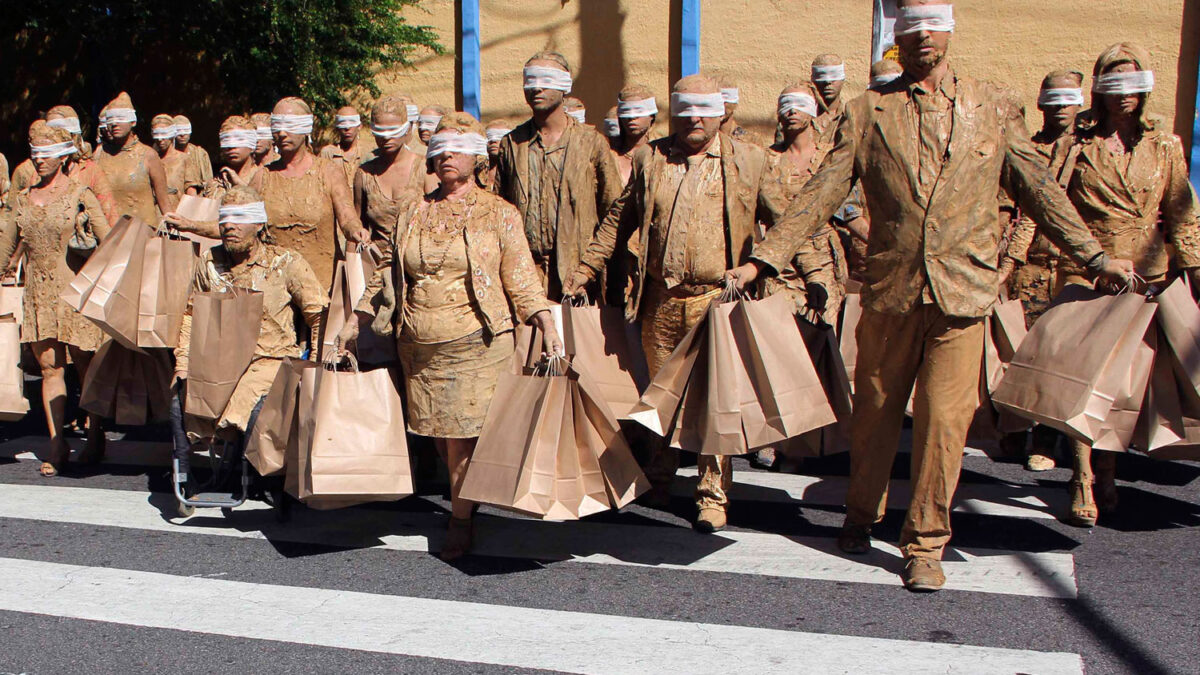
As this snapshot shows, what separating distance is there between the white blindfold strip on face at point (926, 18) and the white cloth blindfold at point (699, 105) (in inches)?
45.9

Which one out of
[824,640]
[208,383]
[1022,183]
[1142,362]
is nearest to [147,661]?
[208,383]

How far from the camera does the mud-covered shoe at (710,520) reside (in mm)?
5859

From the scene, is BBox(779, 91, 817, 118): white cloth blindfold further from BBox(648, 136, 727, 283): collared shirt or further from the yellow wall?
the yellow wall

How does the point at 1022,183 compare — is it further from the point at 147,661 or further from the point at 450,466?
the point at 147,661

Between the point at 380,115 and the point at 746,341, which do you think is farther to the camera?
the point at 380,115

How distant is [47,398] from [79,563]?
7.54 ft

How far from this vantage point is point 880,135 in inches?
194

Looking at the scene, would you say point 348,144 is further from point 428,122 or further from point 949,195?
point 949,195

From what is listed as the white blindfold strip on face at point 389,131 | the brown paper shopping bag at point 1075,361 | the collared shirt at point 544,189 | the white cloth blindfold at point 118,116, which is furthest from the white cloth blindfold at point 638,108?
the white cloth blindfold at point 118,116

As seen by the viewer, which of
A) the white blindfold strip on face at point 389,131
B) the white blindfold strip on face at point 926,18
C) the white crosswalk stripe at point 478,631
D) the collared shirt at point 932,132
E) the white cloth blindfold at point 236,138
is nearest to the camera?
the white crosswalk stripe at point 478,631

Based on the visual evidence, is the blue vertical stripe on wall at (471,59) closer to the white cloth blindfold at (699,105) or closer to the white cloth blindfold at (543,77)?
the white cloth blindfold at (543,77)

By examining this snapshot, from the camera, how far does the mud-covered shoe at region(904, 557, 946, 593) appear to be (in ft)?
16.1

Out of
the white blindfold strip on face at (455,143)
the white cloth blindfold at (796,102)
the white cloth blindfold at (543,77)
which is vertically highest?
the white cloth blindfold at (543,77)

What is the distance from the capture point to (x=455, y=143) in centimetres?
520
